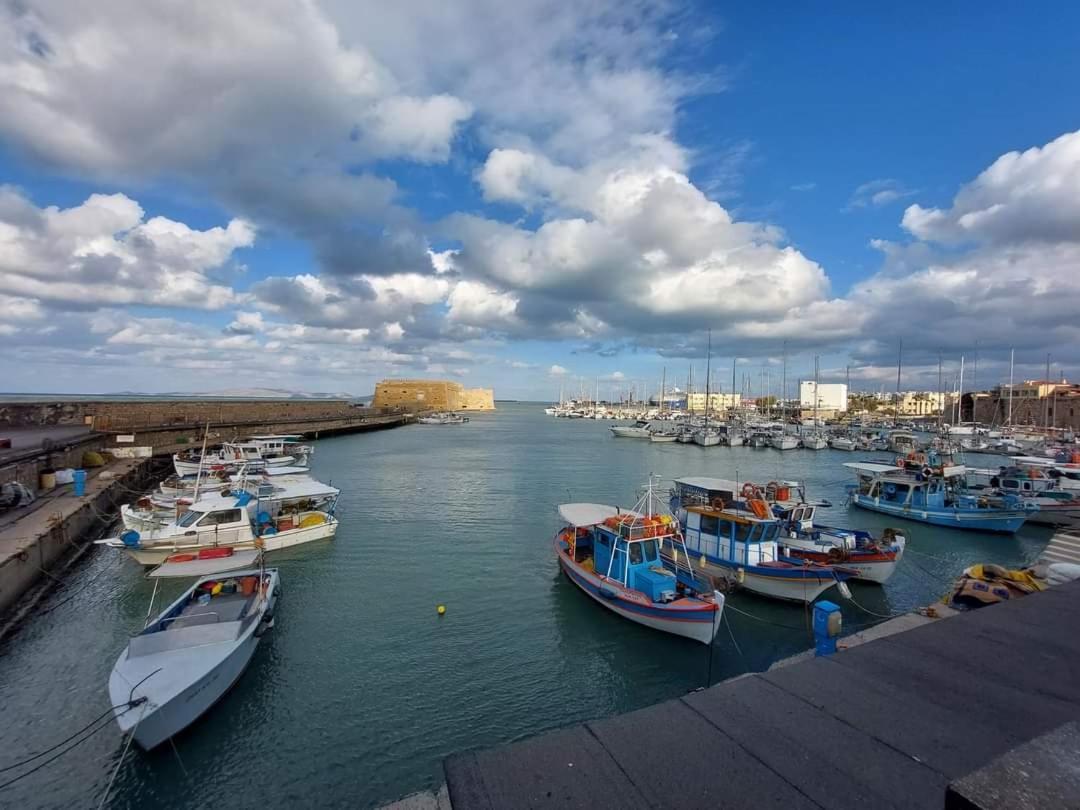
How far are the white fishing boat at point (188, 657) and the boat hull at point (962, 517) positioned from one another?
1262 inches

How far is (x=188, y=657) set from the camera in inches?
437

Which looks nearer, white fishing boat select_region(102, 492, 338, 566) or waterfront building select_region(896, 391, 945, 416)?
white fishing boat select_region(102, 492, 338, 566)

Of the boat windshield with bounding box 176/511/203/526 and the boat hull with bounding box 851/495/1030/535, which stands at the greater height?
the boat windshield with bounding box 176/511/203/526

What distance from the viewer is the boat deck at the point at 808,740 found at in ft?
11.0

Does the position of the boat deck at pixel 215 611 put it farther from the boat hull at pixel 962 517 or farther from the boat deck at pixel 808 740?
the boat hull at pixel 962 517

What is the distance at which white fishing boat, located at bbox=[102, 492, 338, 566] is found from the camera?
66.6ft

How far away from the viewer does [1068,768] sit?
1.86 metres

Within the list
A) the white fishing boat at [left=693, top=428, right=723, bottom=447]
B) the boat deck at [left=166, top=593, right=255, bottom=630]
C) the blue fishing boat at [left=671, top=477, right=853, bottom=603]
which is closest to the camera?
the boat deck at [left=166, top=593, right=255, bottom=630]

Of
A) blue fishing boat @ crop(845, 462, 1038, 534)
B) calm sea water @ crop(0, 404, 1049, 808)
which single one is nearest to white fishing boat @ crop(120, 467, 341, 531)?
calm sea water @ crop(0, 404, 1049, 808)

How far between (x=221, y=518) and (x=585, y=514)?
14.7 m

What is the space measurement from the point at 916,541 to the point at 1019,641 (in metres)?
25.0

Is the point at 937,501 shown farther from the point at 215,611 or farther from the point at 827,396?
the point at 827,396

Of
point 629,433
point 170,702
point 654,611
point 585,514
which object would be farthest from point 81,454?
point 629,433

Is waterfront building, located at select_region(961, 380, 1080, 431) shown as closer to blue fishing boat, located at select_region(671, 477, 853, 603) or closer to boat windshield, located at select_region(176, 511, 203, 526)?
blue fishing boat, located at select_region(671, 477, 853, 603)
